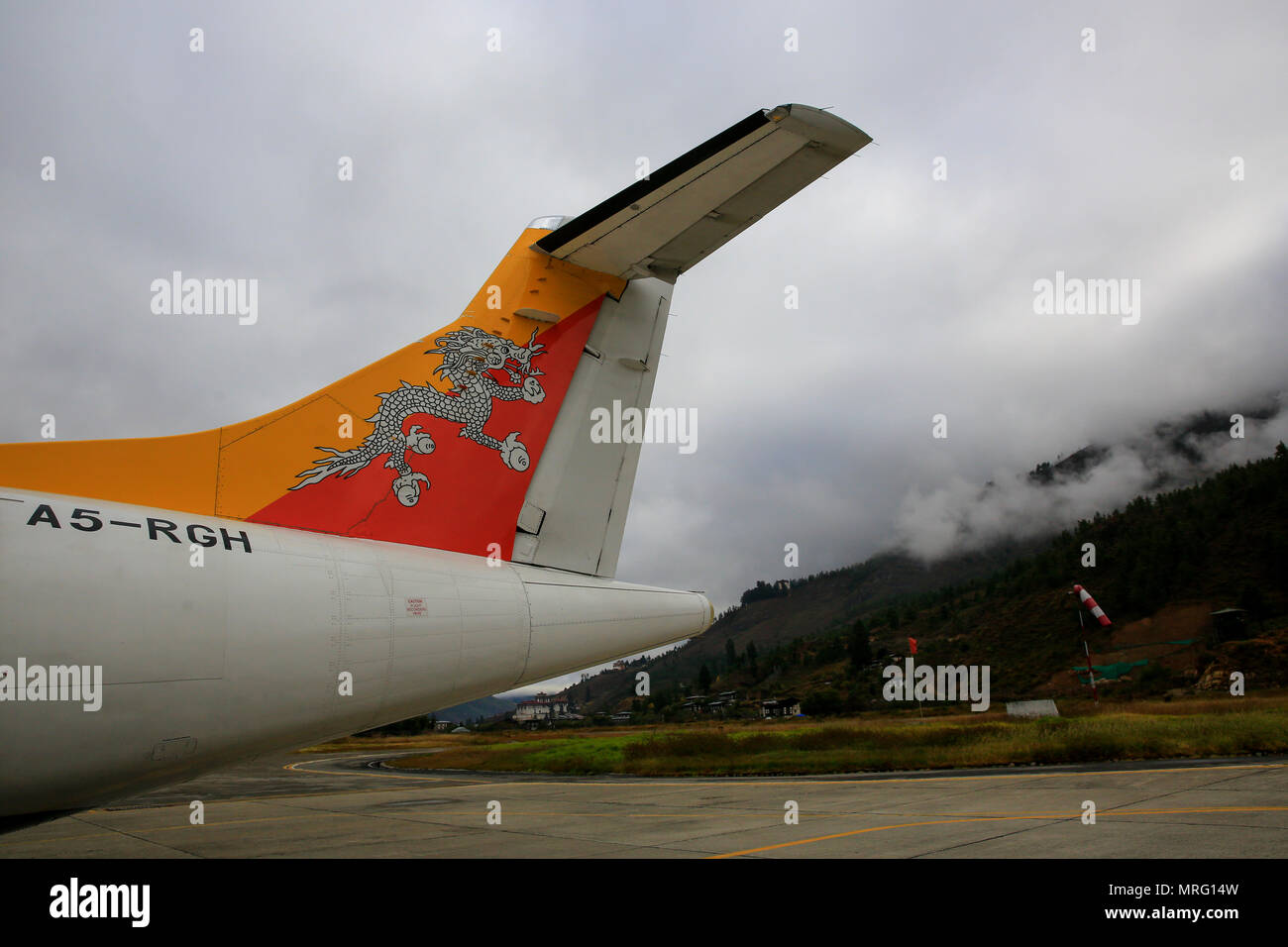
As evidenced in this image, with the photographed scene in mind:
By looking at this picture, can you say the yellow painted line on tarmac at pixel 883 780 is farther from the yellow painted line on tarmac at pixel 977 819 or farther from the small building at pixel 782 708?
the small building at pixel 782 708

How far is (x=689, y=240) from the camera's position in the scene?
18.7 ft

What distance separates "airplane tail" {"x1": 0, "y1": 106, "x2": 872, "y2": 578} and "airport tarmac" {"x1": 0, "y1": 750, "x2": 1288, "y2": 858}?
1819mm

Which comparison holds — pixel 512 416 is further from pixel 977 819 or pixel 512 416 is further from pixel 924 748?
pixel 924 748

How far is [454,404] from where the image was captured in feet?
19.0

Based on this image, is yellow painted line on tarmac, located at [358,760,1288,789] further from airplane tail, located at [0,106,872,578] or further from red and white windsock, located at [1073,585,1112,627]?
red and white windsock, located at [1073,585,1112,627]

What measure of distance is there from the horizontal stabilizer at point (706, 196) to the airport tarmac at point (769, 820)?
13.9 feet

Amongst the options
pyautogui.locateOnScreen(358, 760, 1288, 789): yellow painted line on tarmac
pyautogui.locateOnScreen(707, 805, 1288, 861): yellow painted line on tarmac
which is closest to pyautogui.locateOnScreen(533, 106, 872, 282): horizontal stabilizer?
pyautogui.locateOnScreen(707, 805, 1288, 861): yellow painted line on tarmac

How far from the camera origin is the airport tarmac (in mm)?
7406

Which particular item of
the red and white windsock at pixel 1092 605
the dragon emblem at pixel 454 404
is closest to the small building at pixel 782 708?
the red and white windsock at pixel 1092 605
